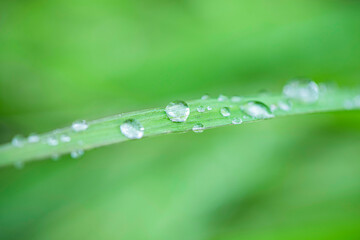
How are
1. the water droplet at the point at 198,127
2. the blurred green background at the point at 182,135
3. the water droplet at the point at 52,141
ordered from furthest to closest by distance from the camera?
1. the blurred green background at the point at 182,135
2. the water droplet at the point at 52,141
3. the water droplet at the point at 198,127

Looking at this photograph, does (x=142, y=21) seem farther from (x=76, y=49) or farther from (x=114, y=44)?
(x=76, y=49)

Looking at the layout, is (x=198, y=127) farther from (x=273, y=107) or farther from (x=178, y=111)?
(x=273, y=107)

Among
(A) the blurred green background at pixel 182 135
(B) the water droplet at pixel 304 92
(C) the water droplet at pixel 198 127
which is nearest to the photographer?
(C) the water droplet at pixel 198 127

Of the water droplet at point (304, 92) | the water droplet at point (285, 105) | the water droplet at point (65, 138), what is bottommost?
the water droplet at point (65, 138)

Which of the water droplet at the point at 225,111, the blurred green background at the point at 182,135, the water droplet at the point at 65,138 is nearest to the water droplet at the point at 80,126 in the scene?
the water droplet at the point at 65,138

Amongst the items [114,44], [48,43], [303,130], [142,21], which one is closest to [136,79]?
[114,44]

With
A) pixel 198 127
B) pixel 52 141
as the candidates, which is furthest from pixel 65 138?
pixel 198 127

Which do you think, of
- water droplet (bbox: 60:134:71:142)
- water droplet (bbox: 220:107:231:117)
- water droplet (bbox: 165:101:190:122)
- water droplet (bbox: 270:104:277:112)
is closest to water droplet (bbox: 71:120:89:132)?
water droplet (bbox: 60:134:71:142)

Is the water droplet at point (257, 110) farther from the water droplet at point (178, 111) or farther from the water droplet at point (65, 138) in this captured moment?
the water droplet at point (65, 138)
